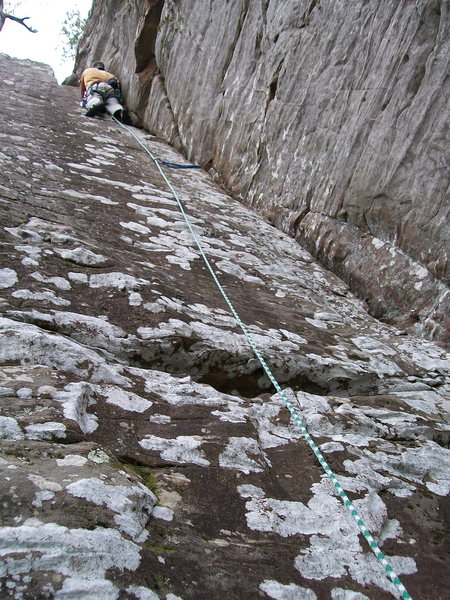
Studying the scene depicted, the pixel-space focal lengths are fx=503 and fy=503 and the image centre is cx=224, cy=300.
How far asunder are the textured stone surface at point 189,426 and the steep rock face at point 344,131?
1.99 feet

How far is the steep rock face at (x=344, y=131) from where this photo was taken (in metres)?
4.26

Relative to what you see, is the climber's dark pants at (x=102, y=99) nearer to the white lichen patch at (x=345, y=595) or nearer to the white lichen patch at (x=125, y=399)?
the white lichen patch at (x=125, y=399)

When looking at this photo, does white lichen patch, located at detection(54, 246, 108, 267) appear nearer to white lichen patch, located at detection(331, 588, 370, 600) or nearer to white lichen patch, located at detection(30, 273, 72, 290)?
white lichen patch, located at detection(30, 273, 72, 290)

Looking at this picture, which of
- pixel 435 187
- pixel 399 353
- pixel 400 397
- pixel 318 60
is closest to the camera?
pixel 400 397

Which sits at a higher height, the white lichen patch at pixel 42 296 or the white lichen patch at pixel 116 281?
the white lichen patch at pixel 116 281

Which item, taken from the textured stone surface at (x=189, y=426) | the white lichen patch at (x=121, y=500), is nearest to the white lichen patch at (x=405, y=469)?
the textured stone surface at (x=189, y=426)

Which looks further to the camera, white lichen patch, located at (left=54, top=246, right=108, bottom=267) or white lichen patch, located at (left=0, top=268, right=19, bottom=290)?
white lichen patch, located at (left=54, top=246, right=108, bottom=267)

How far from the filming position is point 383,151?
4754 millimetres

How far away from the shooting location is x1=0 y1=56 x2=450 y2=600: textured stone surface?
5.00 feet

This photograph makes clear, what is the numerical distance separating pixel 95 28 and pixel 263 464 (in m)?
17.3

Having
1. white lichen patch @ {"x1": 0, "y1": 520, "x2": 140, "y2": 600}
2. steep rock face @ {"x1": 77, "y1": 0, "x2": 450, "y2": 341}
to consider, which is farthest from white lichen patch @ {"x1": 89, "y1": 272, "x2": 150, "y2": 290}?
steep rock face @ {"x1": 77, "y1": 0, "x2": 450, "y2": 341}

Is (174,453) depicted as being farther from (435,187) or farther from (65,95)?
(65,95)

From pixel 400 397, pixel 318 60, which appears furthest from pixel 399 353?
pixel 318 60

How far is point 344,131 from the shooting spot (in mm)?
5371
